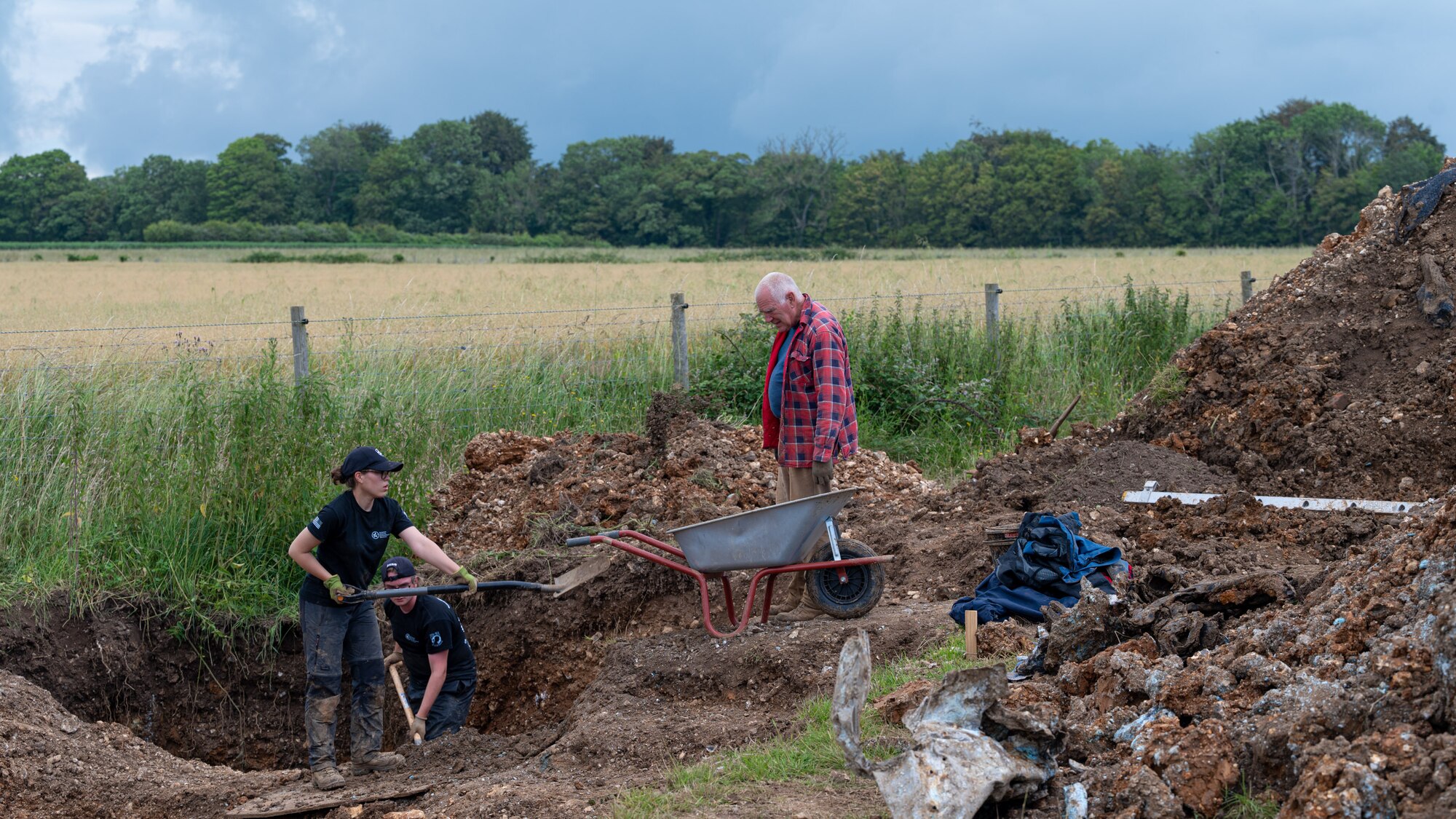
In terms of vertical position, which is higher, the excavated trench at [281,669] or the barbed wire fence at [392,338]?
the barbed wire fence at [392,338]

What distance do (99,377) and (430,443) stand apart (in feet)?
7.07

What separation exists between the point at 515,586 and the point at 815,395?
5.73 ft

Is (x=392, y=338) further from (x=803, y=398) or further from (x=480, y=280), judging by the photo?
(x=480, y=280)

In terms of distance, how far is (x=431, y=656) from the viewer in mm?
5672

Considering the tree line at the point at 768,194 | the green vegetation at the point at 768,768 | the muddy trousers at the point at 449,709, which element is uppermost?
the tree line at the point at 768,194

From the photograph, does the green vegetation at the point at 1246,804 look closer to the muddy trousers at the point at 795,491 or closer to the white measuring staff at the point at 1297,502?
the muddy trousers at the point at 795,491

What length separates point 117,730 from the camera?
217 inches

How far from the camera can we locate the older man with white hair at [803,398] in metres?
5.57

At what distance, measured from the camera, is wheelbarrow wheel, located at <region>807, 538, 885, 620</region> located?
5.68 metres

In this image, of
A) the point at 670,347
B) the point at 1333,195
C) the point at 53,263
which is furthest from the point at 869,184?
the point at 670,347

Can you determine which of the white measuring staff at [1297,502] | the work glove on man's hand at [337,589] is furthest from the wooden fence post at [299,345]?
the white measuring staff at [1297,502]

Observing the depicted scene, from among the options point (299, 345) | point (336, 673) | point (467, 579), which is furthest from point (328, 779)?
point (299, 345)

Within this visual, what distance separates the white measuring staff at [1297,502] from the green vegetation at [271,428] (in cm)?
230

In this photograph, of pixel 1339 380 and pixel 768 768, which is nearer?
pixel 768 768
